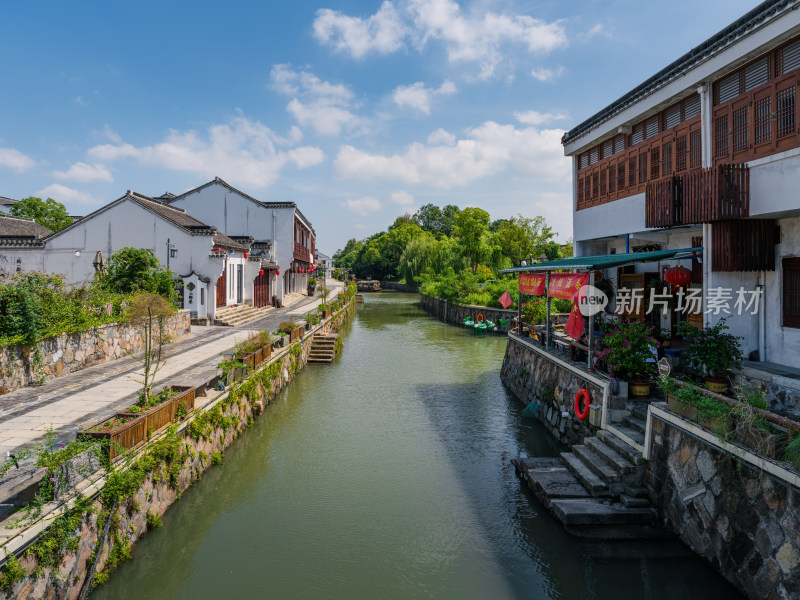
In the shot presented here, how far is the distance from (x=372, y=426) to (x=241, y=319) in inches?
518

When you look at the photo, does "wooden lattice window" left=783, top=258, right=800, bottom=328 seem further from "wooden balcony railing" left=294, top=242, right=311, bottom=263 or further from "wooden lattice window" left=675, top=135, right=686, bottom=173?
"wooden balcony railing" left=294, top=242, right=311, bottom=263

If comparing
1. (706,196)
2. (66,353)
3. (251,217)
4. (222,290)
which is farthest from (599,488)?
(251,217)

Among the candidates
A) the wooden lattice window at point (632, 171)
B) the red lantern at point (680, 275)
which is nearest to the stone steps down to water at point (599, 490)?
Result: the red lantern at point (680, 275)

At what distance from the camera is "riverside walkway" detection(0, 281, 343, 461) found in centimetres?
783

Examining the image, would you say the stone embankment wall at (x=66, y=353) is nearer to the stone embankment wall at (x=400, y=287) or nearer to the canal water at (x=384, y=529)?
the canal water at (x=384, y=529)

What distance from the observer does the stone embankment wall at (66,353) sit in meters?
10.0

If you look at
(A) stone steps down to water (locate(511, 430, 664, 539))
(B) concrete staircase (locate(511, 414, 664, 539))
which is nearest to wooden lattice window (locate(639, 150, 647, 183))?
(B) concrete staircase (locate(511, 414, 664, 539))

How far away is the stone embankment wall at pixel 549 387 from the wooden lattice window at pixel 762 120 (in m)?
4.91

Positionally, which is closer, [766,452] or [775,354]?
[766,452]

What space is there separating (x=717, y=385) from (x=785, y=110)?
444 centimetres

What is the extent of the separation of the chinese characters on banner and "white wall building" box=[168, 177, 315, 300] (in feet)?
62.4

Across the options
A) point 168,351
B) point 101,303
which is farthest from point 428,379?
point 101,303

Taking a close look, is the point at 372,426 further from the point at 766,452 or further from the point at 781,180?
the point at 781,180

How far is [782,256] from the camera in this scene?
343 inches
